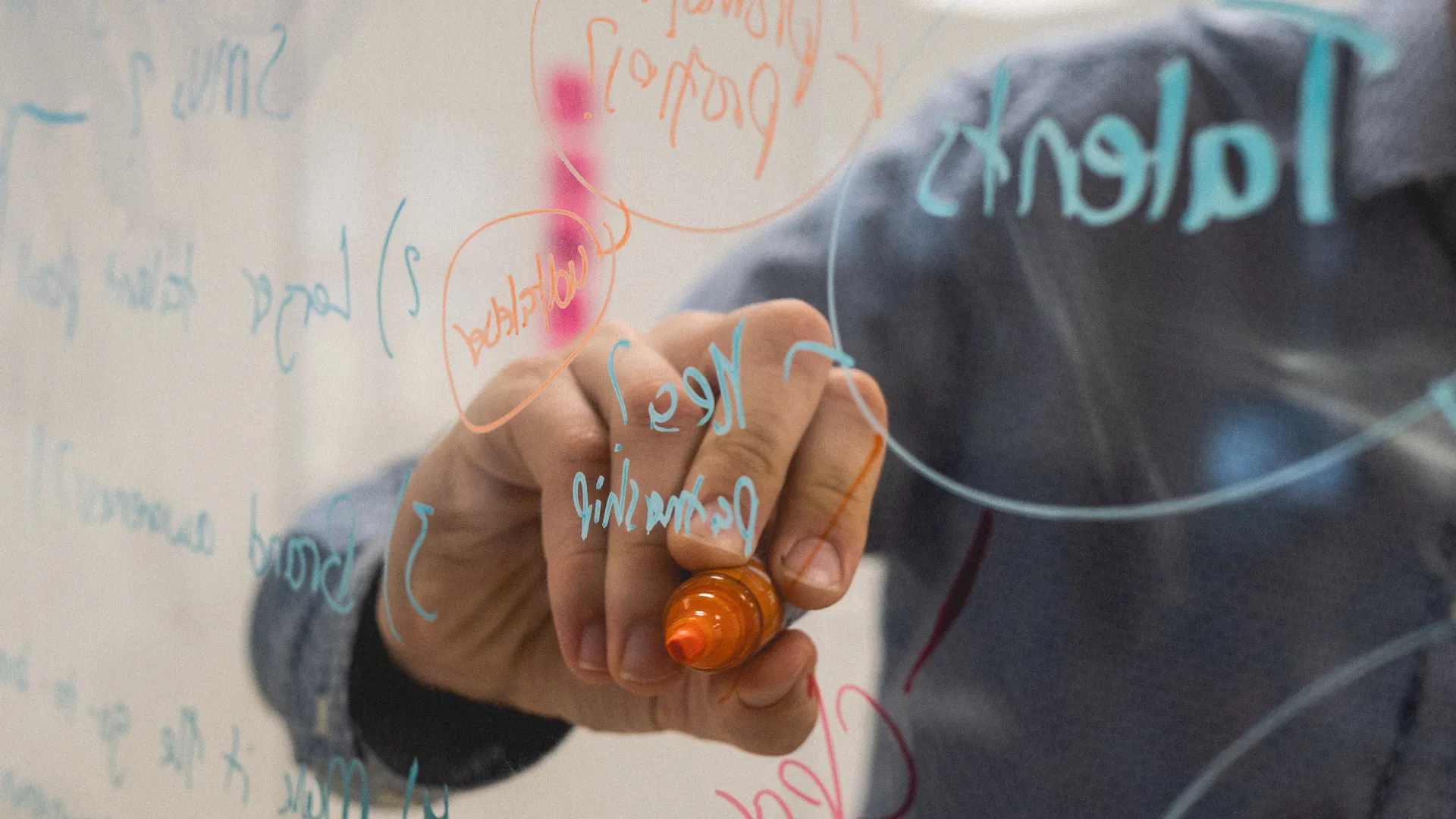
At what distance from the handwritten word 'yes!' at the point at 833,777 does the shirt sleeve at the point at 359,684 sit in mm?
93

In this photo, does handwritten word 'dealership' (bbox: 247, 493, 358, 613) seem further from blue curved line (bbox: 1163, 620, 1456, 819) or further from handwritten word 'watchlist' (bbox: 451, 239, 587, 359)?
blue curved line (bbox: 1163, 620, 1456, 819)

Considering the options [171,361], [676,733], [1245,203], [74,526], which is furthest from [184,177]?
[1245,203]

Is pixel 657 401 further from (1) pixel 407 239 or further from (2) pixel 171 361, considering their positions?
(2) pixel 171 361

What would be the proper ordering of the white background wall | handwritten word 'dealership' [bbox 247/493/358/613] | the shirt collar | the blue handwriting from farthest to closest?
the blue handwriting, handwritten word 'dealership' [bbox 247/493/358/613], the white background wall, the shirt collar

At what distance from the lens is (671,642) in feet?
0.90

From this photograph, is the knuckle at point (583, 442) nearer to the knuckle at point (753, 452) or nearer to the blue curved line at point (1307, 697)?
the knuckle at point (753, 452)

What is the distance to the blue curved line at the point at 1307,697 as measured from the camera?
208 mm

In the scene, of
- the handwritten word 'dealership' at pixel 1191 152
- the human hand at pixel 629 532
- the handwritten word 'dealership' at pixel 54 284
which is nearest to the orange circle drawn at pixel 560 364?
the human hand at pixel 629 532

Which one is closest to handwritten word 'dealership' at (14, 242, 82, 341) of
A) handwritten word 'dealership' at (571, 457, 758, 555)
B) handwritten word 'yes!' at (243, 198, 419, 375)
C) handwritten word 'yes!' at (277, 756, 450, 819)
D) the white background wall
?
the white background wall

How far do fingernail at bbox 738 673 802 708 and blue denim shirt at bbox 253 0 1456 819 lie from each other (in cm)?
3

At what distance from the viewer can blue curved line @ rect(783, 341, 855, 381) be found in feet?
0.90

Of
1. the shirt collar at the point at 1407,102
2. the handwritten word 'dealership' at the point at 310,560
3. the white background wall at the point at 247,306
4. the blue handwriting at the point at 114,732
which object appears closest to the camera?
the shirt collar at the point at 1407,102

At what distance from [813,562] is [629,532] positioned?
59 millimetres

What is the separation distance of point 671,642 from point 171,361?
0.36 metres
